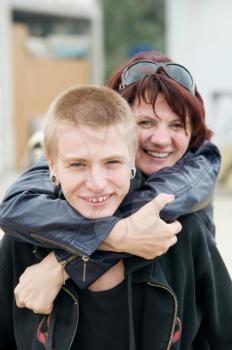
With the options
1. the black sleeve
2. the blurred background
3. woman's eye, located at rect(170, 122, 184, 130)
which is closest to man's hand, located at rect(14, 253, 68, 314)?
the black sleeve

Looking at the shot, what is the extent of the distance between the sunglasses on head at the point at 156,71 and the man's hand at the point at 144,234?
46 centimetres

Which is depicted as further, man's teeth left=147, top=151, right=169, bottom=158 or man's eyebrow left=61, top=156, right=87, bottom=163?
man's teeth left=147, top=151, right=169, bottom=158

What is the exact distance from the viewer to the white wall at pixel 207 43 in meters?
10.3

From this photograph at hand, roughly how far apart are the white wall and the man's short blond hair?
8.60 metres

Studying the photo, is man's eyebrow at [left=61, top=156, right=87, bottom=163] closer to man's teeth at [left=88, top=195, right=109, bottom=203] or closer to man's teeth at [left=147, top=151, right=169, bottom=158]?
man's teeth at [left=88, top=195, right=109, bottom=203]

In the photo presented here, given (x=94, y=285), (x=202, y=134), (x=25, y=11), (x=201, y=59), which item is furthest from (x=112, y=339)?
Result: (x=25, y=11)

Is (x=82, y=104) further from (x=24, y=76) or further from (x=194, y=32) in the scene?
(x=24, y=76)

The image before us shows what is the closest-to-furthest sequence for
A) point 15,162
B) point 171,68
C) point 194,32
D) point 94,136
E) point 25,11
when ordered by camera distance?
point 94,136
point 171,68
point 194,32
point 15,162
point 25,11

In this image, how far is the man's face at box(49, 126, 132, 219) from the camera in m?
1.68

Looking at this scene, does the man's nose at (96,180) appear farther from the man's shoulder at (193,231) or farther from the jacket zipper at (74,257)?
the man's shoulder at (193,231)

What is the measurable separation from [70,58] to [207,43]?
3.48 m

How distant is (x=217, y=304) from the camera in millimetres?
1925

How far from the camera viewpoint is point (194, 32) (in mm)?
10383

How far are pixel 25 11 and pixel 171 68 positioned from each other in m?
11.0
